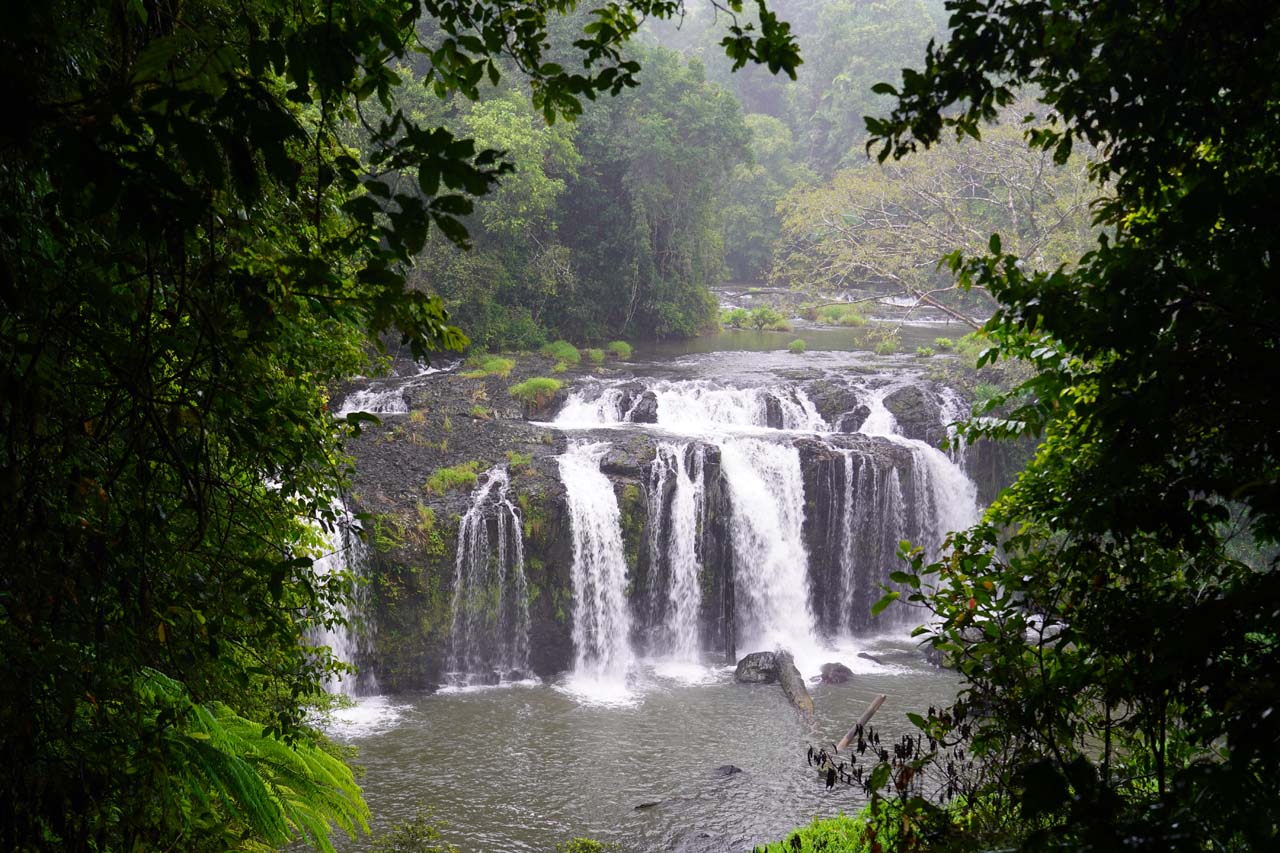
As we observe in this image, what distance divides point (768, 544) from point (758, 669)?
10.0 ft

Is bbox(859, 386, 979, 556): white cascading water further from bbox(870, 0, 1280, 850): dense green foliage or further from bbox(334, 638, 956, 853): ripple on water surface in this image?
bbox(870, 0, 1280, 850): dense green foliage

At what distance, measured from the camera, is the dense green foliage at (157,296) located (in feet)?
5.49

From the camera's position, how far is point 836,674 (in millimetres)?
14195

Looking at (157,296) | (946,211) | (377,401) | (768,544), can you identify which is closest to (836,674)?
(768,544)

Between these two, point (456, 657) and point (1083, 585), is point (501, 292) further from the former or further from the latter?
point (1083, 585)

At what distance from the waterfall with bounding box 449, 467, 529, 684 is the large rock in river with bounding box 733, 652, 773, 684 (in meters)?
3.48

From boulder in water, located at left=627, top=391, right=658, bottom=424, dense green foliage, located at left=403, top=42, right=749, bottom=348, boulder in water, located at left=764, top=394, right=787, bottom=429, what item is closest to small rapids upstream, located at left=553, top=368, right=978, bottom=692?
boulder in water, located at left=627, top=391, right=658, bottom=424

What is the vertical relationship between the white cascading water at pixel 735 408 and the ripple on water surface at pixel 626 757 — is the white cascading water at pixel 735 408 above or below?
above

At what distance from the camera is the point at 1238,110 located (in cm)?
249

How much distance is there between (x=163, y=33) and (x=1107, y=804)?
304cm

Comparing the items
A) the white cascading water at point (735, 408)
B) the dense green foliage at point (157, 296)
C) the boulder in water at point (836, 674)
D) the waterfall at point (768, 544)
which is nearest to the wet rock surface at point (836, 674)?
the boulder in water at point (836, 674)

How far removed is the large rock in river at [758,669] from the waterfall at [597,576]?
1984 mm

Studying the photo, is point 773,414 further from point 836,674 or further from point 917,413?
point 836,674

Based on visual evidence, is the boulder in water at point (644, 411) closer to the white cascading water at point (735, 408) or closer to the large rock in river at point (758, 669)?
the white cascading water at point (735, 408)
